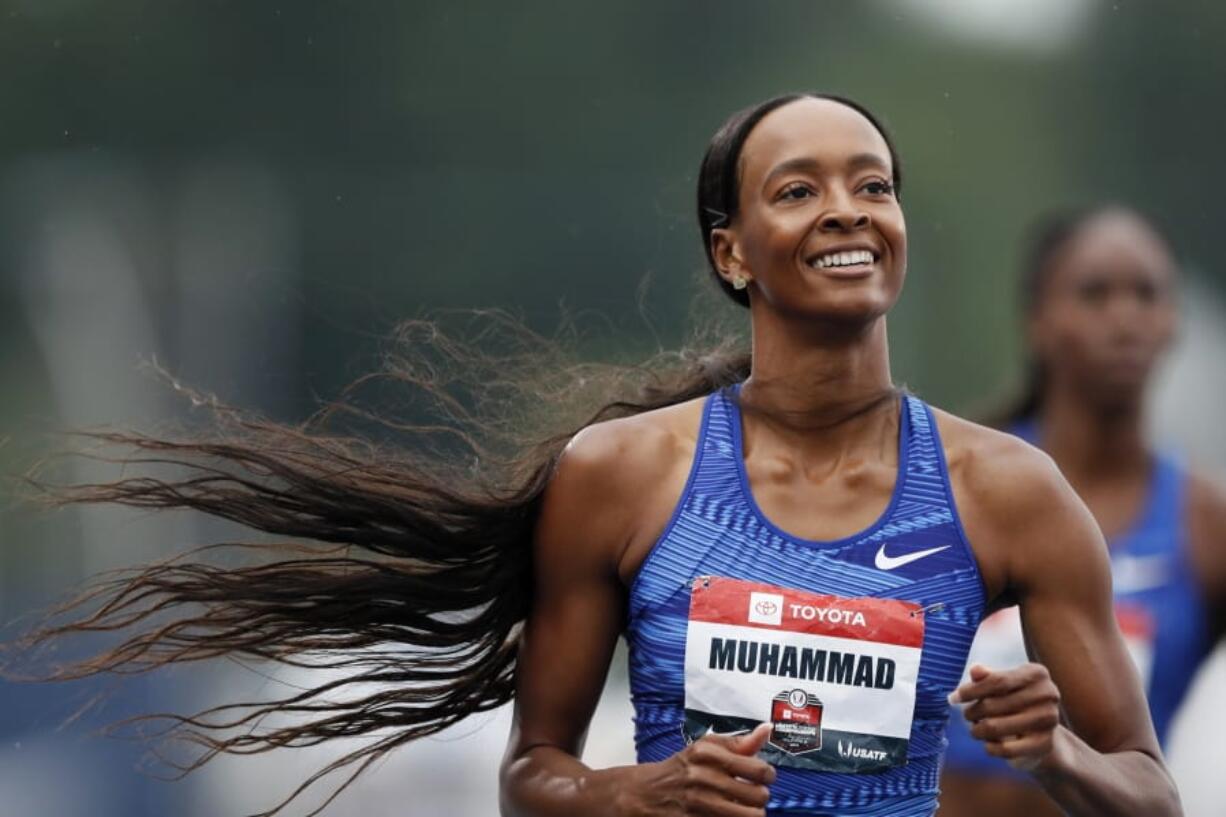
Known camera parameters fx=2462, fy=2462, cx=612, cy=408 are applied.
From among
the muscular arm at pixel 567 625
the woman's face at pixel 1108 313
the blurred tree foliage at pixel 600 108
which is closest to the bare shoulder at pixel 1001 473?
the muscular arm at pixel 567 625

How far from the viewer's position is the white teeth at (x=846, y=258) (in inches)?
161

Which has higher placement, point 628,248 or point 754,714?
point 754,714

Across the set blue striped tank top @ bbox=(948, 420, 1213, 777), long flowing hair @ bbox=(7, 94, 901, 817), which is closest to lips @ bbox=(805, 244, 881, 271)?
long flowing hair @ bbox=(7, 94, 901, 817)

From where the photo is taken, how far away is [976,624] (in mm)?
4113

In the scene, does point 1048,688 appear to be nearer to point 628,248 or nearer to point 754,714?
point 754,714

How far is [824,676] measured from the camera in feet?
13.1

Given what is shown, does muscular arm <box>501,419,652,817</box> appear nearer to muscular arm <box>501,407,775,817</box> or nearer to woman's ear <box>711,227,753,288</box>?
muscular arm <box>501,407,775,817</box>

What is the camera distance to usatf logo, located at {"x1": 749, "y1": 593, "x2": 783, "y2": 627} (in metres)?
4.02

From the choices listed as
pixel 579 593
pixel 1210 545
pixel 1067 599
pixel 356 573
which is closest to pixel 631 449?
pixel 579 593

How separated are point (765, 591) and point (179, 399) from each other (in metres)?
6.85

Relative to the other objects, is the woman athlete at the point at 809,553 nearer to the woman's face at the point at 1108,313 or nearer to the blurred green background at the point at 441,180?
the woman's face at the point at 1108,313

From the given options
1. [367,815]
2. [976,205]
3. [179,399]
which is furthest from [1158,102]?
[367,815]

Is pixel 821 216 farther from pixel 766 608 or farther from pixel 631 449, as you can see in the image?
pixel 766 608

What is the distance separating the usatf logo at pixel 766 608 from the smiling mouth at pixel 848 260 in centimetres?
56
